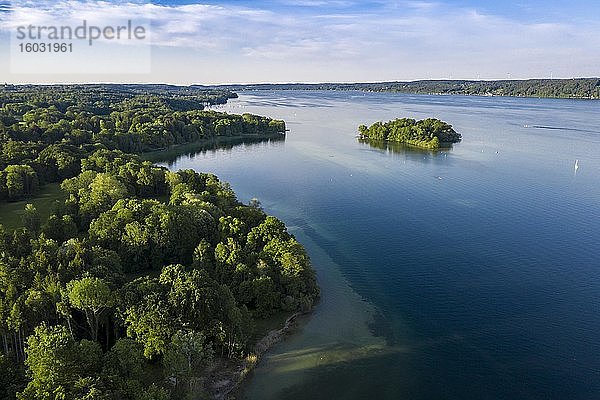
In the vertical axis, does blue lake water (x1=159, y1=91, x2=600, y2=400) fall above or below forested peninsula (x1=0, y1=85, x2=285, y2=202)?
below

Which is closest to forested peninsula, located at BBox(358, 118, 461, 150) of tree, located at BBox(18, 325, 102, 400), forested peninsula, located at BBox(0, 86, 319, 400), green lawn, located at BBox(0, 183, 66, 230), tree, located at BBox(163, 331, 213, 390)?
forested peninsula, located at BBox(0, 86, 319, 400)

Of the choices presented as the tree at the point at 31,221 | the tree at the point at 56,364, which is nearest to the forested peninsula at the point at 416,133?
the tree at the point at 31,221

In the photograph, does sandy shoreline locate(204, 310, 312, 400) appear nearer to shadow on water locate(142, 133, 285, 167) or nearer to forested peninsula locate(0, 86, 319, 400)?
forested peninsula locate(0, 86, 319, 400)

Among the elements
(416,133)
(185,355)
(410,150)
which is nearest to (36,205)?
(185,355)

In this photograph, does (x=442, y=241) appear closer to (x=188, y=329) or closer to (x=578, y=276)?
(x=578, y=276)

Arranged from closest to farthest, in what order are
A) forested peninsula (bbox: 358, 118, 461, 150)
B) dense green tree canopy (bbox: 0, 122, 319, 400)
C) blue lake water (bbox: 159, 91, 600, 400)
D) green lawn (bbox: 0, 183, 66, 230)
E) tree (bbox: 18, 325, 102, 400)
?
tree (bbox: 18, 325, 102, 400), dense green tree canopy (bbox: 0, 122, 319, 400), blue lake water (bbox: 159, 91, 600, 400), green lawn (bbox: 0, 183, 66, 230), forested peninsula (bbox: 358, 118, 461, 150)

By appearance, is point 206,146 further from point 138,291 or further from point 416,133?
point 138,291

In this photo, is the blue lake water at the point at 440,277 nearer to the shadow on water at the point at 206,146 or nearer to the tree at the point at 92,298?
the tree at the point at 92,298
